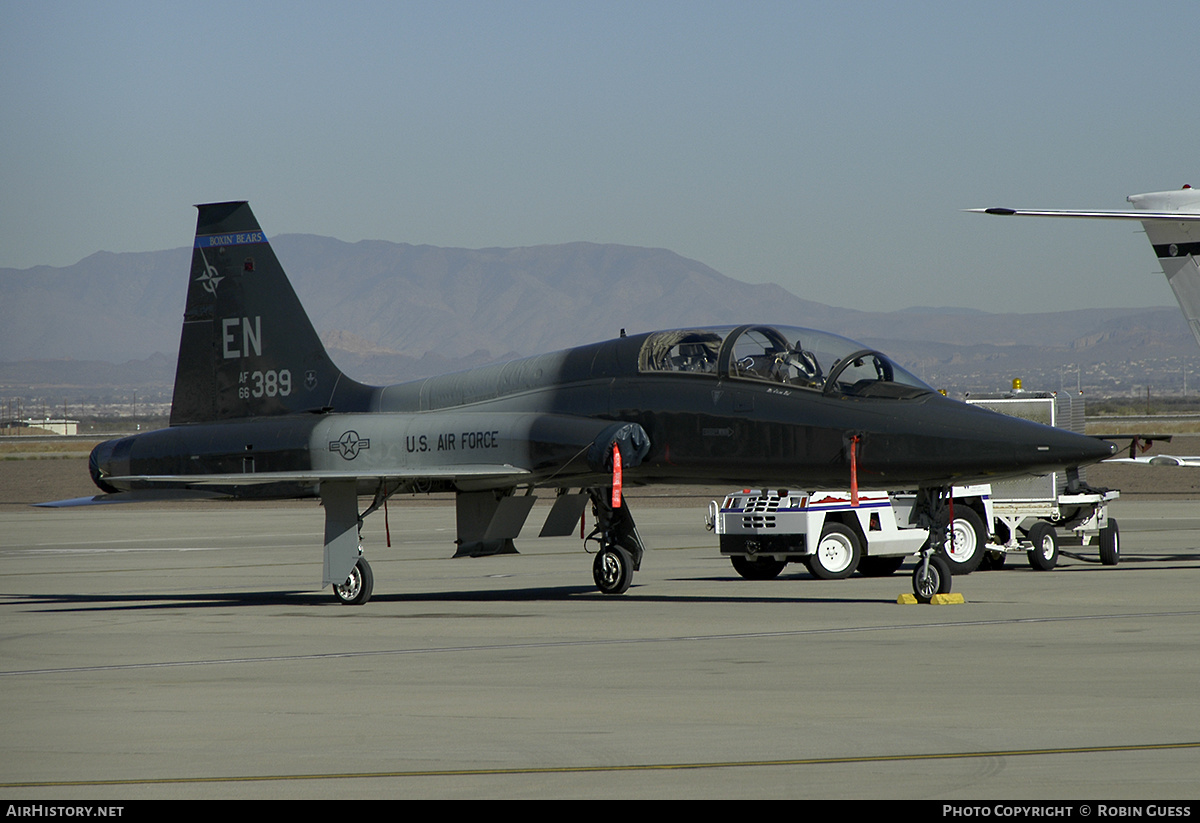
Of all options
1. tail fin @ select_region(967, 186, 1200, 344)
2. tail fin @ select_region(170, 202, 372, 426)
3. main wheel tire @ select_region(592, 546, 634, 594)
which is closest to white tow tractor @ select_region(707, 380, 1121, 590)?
tail fin @ select_region(967, 186, 1200, 344)

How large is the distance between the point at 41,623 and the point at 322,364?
17.6ft

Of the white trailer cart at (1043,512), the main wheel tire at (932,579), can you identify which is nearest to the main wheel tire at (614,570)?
the main wheel tire at (932,579)

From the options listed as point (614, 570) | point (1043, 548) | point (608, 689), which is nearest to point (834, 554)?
point (1043, 548)

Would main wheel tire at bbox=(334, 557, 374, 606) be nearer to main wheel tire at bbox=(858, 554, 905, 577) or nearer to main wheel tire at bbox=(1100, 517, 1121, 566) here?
main wheel tire at bbox=(858, 554, 905, 577)

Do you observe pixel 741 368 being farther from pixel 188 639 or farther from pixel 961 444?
pixel 188 639

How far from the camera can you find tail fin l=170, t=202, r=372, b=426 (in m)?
19.5

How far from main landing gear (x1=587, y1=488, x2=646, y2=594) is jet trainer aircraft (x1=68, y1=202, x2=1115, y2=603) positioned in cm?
2

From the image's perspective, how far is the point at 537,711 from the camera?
9016mm

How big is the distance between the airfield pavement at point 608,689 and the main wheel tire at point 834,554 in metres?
0.67

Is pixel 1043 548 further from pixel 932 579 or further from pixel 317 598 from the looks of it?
pixel 317 598

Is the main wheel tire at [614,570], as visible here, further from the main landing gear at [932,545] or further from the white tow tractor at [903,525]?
the main landing gear at [932,545]

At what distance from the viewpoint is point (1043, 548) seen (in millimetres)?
21953

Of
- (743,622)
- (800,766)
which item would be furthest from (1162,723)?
(743,622)

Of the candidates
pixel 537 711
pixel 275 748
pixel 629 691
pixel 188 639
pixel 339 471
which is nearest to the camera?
pixel 275 748
